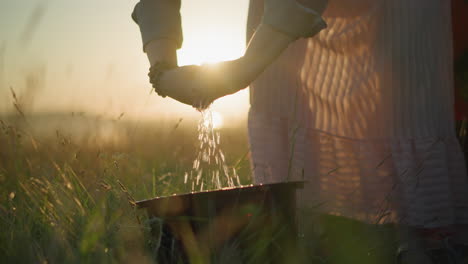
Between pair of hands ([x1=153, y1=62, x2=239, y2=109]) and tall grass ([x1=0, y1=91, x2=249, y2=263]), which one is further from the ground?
pair of hands ([x1=153, y1=62, x2=239, y2=109])

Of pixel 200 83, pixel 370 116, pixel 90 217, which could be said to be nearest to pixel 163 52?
pixel 200 83

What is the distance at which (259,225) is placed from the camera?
115 cm

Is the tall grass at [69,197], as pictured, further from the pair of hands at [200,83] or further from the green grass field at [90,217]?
the pair of hands at [200,83]

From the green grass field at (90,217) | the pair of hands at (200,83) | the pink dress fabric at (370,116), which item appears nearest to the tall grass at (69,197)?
the green grass field at (90,217)

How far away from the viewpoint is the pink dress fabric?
1.70 meters

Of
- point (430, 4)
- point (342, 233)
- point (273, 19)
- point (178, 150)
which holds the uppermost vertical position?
point (430, 4)

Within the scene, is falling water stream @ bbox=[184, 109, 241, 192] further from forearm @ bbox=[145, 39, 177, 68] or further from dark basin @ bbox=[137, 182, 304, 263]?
dark basin @ bbox=[137, 182, 304, 263]

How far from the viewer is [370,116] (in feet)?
6.45

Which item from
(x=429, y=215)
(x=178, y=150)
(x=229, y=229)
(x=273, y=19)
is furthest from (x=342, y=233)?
(x=178, y=150)

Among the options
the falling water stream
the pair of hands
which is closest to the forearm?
the pair of hands

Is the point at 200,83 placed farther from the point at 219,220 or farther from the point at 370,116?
the point at 370,116

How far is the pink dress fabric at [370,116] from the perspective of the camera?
170 centimetres

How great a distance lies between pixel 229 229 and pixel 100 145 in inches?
39.9

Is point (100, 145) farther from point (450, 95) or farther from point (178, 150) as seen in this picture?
point (450, 95)
